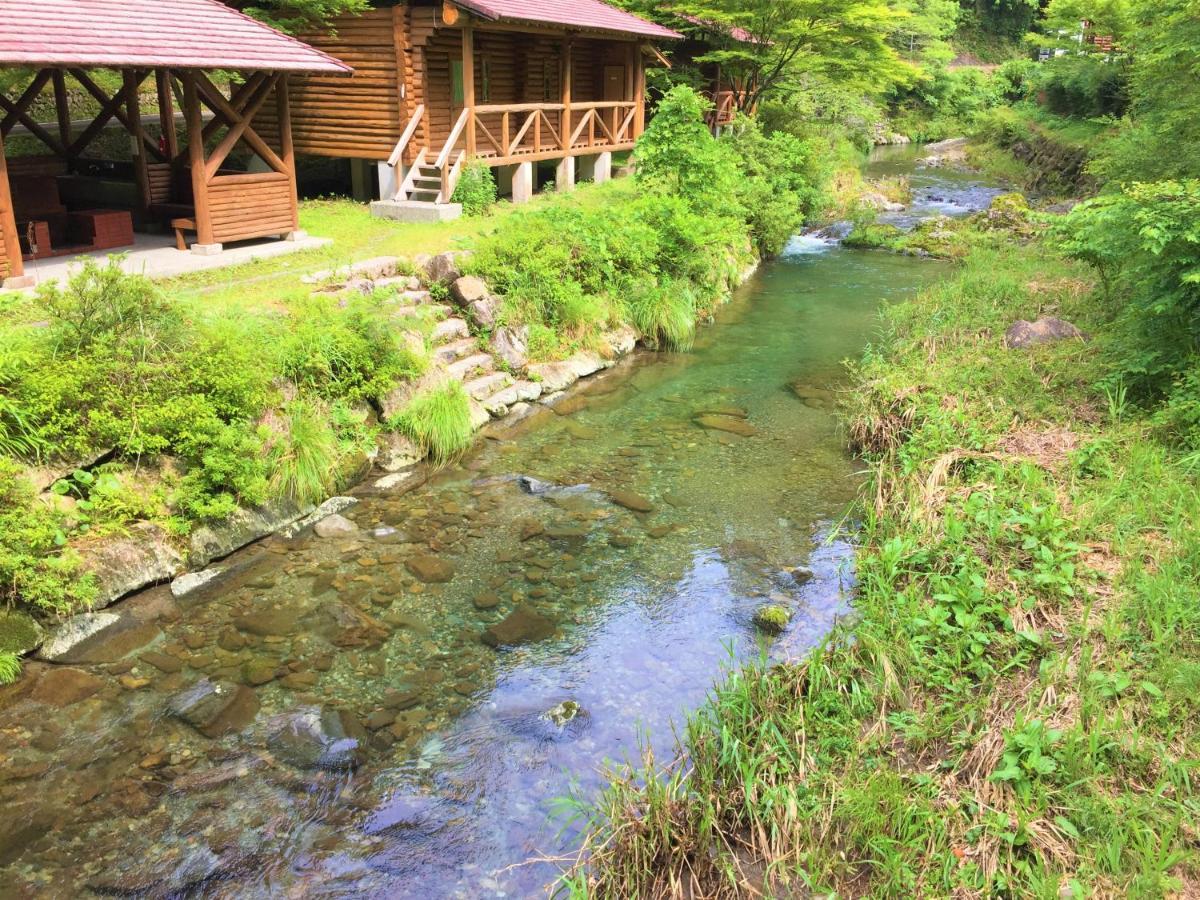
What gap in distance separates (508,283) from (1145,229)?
7.78 metres

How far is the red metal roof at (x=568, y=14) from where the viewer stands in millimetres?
15328

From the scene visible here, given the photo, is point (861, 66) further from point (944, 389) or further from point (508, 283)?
point (944, 389)

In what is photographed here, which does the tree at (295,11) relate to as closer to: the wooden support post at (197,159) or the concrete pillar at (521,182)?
→ the concrete pillar at (521,182)

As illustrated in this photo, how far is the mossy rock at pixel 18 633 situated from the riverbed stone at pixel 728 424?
7.30m

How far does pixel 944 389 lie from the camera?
9.17 meters

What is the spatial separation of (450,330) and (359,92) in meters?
8.45

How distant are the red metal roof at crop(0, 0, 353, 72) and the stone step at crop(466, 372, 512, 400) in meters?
5.22

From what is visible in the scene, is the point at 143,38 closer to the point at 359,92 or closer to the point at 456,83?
the point at 359,92

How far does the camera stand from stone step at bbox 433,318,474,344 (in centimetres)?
1115

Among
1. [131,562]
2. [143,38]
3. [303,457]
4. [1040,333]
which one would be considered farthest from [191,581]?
[1040,333]

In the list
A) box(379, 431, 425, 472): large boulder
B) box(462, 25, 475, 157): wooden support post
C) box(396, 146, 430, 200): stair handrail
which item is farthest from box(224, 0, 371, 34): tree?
box(379, 431, 425, 472): large boulder

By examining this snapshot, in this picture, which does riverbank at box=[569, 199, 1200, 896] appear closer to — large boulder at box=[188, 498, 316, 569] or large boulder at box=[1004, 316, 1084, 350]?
large boulder at box=[1004, 316, 1084, 350]

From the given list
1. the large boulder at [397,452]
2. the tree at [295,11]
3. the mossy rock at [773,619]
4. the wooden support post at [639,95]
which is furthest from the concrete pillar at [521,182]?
the mossy rock at [773,619]

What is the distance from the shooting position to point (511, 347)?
11.8 meters
